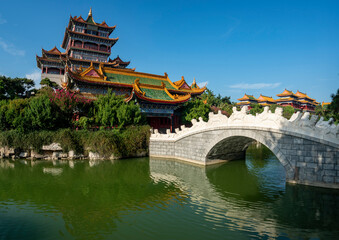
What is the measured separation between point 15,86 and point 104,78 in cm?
1365

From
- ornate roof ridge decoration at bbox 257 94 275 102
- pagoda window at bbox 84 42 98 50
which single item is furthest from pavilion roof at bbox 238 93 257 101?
pagoda window at bbox 84 42 98 50

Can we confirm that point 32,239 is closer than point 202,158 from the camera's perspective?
Yes

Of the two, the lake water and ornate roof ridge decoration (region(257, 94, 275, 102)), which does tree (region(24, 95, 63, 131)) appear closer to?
the lake water

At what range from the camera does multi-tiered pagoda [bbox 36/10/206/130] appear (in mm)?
18328

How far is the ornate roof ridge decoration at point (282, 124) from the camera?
25.0 ft

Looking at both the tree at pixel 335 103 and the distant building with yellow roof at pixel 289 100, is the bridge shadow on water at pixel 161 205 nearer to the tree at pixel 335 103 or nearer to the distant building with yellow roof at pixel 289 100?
the tree at pixel 335 103

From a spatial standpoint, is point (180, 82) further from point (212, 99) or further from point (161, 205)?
point (161, 205)

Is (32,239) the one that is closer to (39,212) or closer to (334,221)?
(39,212)

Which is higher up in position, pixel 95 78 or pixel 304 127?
pixel 95 78

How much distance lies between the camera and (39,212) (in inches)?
257

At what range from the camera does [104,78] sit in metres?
19.6

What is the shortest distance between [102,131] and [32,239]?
9.77 meters

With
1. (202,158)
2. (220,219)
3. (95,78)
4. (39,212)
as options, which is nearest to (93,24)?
(95,78)

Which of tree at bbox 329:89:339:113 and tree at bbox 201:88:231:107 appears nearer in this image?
tree at bbox 329:89:339:113
